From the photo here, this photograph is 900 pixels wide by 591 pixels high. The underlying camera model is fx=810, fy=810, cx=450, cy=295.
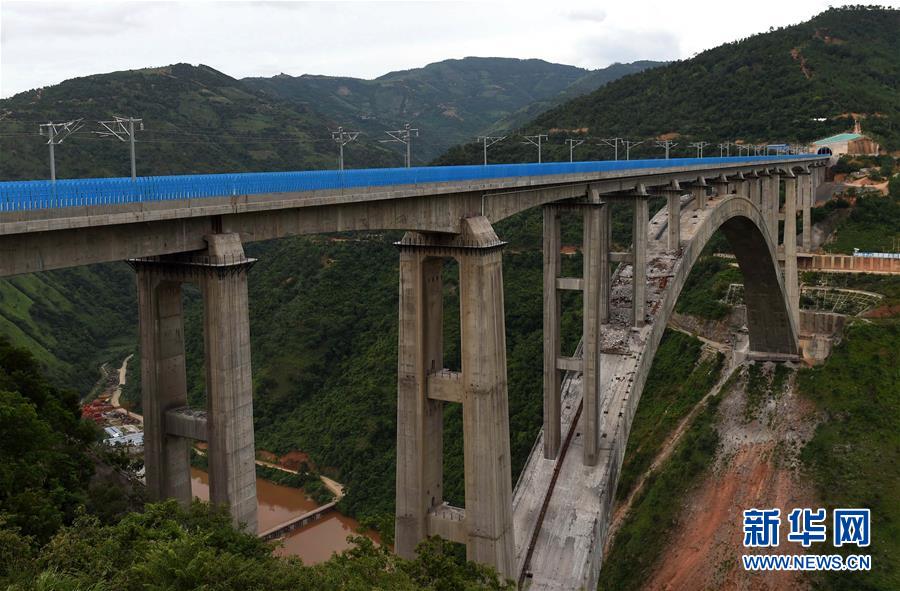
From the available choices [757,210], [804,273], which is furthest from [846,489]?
[804,273]

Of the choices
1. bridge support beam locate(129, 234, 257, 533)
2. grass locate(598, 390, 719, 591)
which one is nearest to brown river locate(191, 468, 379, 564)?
grass locate(598, 390, 719, 591)

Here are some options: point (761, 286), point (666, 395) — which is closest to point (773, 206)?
point (761, 286)

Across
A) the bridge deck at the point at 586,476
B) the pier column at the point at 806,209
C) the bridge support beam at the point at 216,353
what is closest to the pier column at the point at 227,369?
the bridge support beam at the point at 216,353

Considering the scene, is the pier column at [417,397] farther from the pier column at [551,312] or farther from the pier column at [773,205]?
the pier column at [773,205]

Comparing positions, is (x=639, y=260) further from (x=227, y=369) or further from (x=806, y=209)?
(x=806, y=209)

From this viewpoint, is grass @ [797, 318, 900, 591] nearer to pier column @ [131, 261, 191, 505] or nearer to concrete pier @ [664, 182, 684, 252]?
Result: concrete pier @ [664, 182, 684, 252]

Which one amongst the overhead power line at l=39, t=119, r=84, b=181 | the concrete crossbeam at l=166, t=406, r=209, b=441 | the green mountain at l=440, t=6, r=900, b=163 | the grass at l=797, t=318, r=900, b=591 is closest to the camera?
the overhead power line at l=39, t=119, r=84, b=181

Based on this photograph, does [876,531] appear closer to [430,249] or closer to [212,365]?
[430,249]
